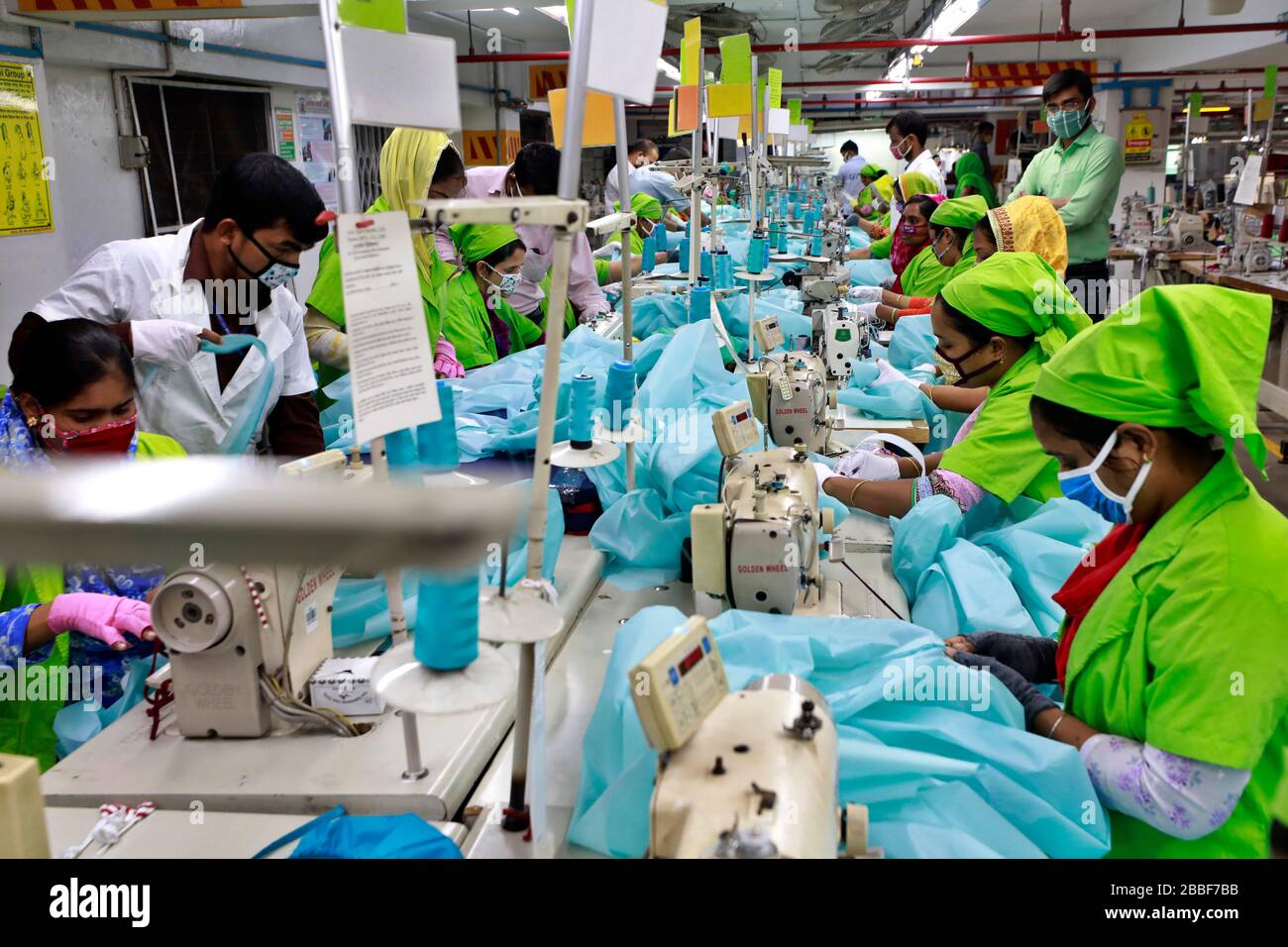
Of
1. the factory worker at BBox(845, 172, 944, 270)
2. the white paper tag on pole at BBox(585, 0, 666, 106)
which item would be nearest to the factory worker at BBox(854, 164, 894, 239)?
the factory worker at BBox(845, 172, 944, 270)

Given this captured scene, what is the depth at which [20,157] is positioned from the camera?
5.10 metres

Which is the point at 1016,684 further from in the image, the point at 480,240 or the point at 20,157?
the point at 20,157

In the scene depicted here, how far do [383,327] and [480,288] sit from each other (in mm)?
3340

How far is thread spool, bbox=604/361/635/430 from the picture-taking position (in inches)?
87.2

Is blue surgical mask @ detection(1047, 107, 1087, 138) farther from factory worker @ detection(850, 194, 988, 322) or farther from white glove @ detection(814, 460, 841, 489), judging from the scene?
white glove @ detection(814, 460, 841, 489)

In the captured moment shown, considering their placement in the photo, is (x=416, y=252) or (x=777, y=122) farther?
(x=777, y=122)

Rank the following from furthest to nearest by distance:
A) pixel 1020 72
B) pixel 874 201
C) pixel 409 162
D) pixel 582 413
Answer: pixel 1020 72 < pixel 874 201 < pixel 409 162 < pixel 582 413

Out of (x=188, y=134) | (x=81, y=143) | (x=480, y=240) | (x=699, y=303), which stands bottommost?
(x=699, y=303)

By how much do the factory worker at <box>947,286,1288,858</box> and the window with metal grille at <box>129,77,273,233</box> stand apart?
6475 millimetres

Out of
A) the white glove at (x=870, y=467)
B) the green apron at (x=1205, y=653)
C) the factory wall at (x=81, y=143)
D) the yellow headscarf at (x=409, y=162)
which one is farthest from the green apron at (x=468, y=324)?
the green apron at (x=1205, y=653)

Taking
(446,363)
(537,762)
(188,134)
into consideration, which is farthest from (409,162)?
(188,134)

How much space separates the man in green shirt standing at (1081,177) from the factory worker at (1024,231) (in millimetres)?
1719

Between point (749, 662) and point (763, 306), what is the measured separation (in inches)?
135
